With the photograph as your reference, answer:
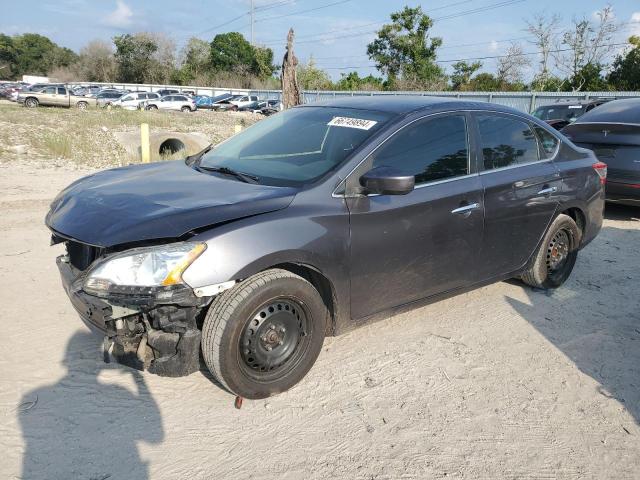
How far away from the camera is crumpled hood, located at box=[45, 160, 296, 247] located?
8.78ft

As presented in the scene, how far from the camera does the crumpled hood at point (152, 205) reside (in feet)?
8.78

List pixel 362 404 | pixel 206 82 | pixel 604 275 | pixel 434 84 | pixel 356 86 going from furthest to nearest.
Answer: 1. pixel 206 82
2. pixel 356 86
3. pixel 434 84
4. pixel 604 275
5. pixel 362 404

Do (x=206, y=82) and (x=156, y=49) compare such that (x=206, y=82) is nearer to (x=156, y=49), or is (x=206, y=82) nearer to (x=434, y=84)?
(x=156, y=49)

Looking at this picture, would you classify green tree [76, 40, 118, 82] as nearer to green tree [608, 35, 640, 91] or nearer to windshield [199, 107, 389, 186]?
green tree [608, 35, 640, 91]

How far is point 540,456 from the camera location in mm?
2635

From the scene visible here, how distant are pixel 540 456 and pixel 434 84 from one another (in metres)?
43.8

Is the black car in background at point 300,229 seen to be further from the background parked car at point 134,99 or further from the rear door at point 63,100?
the background parked car at point 134,99

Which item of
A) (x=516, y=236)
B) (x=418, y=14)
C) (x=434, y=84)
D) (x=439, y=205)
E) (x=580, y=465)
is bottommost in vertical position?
(x=580, y=465)

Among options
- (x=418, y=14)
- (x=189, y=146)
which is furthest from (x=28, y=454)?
(x=418, y=14)

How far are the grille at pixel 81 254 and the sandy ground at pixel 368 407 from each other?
0.71 metres

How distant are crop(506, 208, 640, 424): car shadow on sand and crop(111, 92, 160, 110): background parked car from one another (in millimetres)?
35427

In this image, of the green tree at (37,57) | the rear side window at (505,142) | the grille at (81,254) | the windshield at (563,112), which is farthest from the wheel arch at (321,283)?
the green tree at (37,57)

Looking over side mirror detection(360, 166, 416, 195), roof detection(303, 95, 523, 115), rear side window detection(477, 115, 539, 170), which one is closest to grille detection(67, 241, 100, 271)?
side mirror detection(360, 166, 416, 195)

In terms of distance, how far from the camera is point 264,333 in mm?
Answer: 2934
